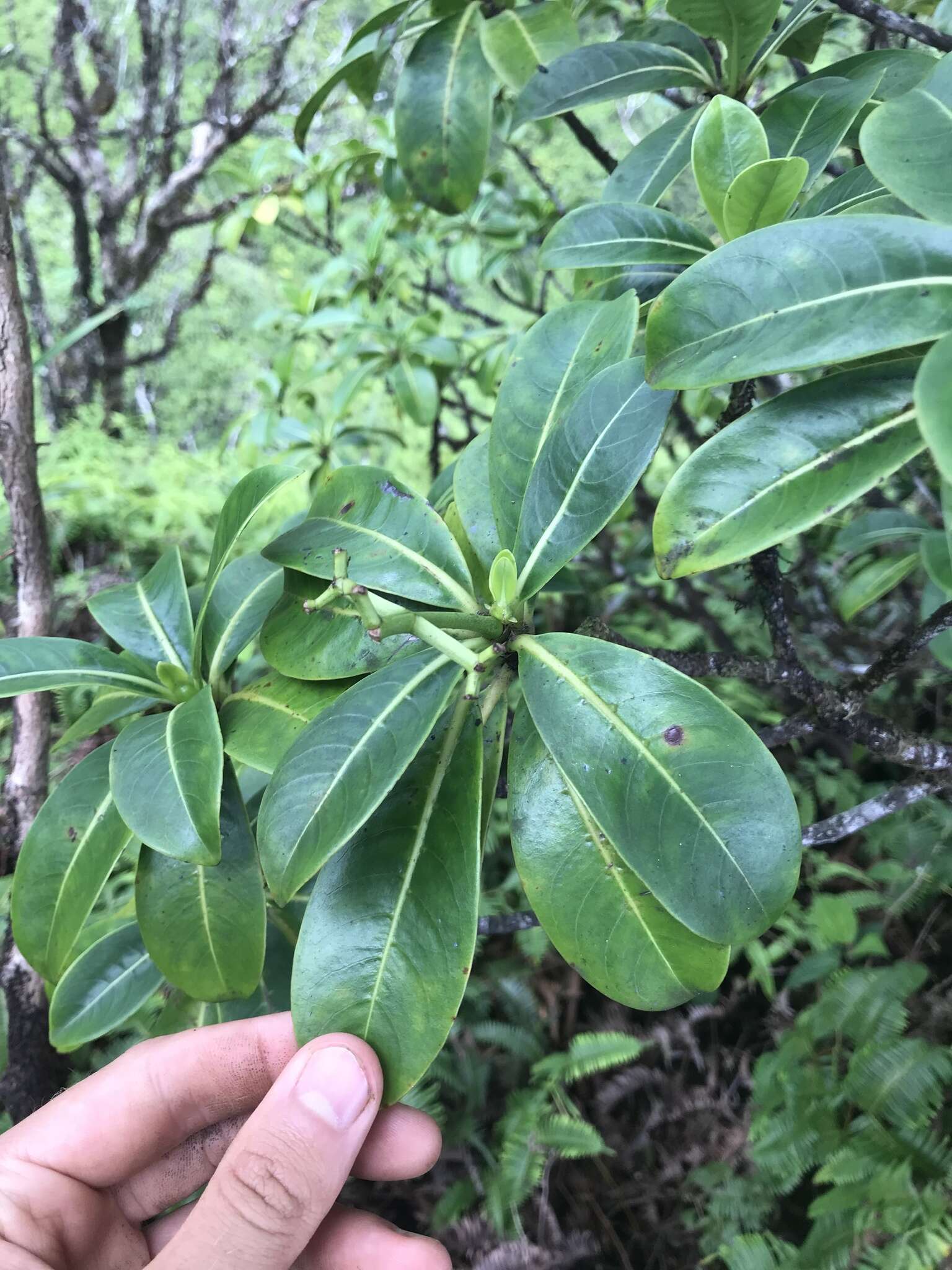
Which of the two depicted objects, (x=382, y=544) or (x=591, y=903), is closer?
(x=591, y=903)

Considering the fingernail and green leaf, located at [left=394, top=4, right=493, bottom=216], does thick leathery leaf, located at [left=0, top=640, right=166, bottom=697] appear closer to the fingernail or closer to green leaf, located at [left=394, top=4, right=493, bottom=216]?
the fingernail

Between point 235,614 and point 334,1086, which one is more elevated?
point 235,614

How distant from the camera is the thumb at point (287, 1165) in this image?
2.45ft

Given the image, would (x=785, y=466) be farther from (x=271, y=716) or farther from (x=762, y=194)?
(x=271, y=716)

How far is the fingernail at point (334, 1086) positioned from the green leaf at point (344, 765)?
0.19 m

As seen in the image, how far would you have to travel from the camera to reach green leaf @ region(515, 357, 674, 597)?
2.41 ft

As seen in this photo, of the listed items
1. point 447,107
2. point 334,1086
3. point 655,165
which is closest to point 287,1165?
point 334,1086

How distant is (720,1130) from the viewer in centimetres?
186

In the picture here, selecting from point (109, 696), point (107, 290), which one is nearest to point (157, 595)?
point (109, 696)

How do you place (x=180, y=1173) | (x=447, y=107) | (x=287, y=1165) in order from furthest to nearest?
(x=447, y=107)
(x=180, y=1173)
(x=287, y=1165)

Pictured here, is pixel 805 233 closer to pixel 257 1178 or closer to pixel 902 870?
pixel 257 1178

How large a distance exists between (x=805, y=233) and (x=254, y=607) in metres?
0.76

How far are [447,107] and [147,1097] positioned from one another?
1598mm

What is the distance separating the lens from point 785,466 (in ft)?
1.98
